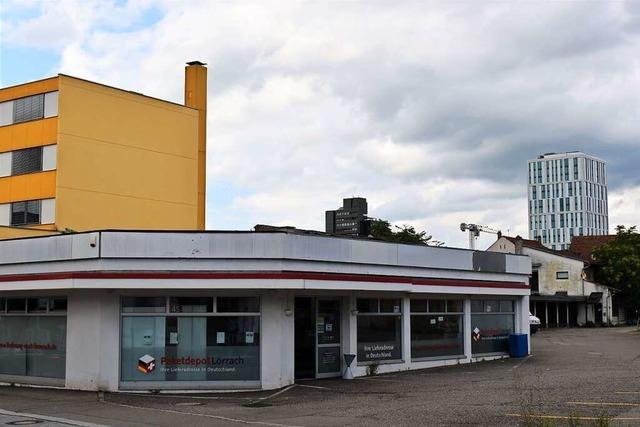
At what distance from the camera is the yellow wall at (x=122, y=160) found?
134 feet

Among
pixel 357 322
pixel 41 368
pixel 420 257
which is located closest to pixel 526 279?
pixel 420 257

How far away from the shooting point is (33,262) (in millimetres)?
22812

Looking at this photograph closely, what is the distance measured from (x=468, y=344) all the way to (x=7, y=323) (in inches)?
601

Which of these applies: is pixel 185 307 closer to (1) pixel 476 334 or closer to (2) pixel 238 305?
(2) pixel 238 305

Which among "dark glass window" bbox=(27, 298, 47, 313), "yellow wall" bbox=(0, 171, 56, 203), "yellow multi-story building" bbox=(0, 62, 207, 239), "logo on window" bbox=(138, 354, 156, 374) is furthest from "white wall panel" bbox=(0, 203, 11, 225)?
"logo on window" bbox=(138, 354, 156, 374)

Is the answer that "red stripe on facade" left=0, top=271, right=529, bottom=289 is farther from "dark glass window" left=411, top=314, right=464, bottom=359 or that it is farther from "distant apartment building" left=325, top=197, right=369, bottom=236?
"distant apartment building" left=325, top=197, right=369, bottom=236

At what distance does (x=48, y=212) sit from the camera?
40.6 metres

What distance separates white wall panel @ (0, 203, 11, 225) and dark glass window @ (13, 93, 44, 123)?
443 centimetres

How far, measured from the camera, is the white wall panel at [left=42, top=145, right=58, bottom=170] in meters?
40.7

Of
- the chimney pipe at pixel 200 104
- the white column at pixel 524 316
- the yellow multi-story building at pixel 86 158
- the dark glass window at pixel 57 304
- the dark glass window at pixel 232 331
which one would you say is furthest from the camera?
the chimney pipe at pixel 200 104

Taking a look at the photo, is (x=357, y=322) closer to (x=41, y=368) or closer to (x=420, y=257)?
(x=420, y=257)

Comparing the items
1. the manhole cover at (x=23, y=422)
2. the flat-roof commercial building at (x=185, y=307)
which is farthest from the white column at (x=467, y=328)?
the manhole cover at (x=23, y=422)

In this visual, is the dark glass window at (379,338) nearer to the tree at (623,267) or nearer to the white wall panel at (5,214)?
the white wall panel at (5,214)

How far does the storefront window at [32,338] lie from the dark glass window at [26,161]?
18156mm
